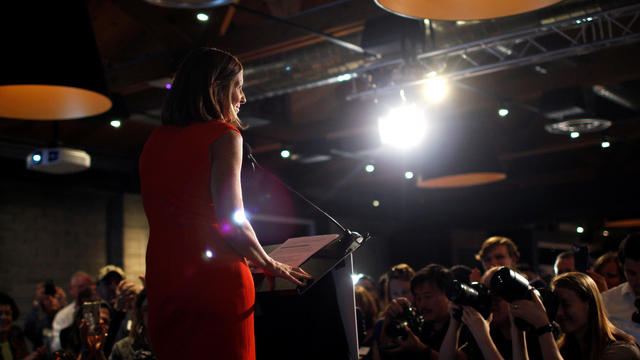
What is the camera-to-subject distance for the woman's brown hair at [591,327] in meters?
2.41

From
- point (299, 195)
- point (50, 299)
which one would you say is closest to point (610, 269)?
Answer: point (299, 195)

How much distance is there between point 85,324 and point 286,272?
1696mm

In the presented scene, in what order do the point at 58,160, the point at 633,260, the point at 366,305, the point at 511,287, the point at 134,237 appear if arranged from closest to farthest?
1. the point at 511,287
2. the point at 633,260
3. the point at 366,305
4. the point at 58,160
5. the point at 134,237

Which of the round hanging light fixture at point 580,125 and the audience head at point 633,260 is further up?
the round hanging light fixture at point 580,125

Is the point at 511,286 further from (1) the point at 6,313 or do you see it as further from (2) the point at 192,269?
(1) the point at 6,313

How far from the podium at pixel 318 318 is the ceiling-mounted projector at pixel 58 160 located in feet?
16.1

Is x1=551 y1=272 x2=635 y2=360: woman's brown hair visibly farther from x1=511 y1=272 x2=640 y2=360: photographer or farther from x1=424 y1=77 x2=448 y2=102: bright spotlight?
x1=424 y1=77 x2=448 y2=102: bright spotlight

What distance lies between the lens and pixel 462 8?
233 cm

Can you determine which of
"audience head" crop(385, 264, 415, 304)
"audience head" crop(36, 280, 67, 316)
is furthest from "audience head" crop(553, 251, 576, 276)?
"audience head" crop(36, 280, 67, 316)

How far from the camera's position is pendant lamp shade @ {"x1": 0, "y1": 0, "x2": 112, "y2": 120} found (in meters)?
2.70

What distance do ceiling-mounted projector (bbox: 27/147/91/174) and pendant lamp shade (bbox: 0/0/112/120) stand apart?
10.5 feet

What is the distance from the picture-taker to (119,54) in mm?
6953

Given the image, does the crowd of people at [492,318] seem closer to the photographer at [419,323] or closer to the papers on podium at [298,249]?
the photographer at [419,323]

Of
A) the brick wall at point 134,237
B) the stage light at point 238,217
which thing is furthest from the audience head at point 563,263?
the brick wall at point 134,237
